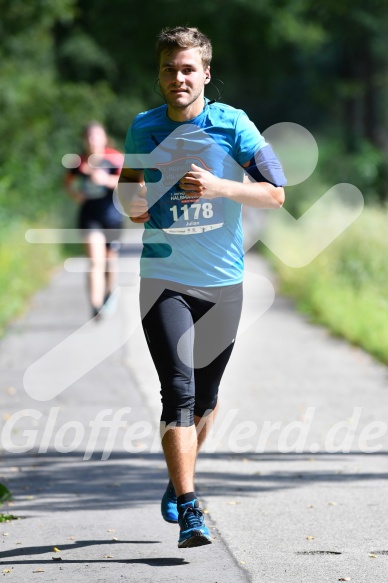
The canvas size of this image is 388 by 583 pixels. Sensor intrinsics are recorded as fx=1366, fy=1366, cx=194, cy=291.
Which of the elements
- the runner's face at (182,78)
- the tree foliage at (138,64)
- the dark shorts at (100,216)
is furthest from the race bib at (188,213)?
the tree foliage at (138,64)

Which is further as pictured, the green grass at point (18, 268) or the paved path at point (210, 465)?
the green grass at point (18, 268)

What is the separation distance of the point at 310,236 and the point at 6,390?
11351 mm

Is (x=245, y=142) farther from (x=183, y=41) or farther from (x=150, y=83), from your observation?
(x=150, y=83)

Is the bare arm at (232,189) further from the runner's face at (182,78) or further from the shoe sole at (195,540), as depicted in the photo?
the shoe sole at (195,540)

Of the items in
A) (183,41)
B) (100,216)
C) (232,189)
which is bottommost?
(100,216)

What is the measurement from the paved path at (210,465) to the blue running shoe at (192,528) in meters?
0.09

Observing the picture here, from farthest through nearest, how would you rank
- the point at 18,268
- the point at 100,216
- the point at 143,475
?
1. the point at 18,268
2. the point at 100,216
3. the point at 143,475

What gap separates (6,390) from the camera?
1016 cm

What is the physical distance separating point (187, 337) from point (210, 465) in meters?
2.15

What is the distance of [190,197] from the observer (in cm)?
546

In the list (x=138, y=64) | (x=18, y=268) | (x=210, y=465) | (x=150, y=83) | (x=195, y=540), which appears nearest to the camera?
(x=195, y=540)

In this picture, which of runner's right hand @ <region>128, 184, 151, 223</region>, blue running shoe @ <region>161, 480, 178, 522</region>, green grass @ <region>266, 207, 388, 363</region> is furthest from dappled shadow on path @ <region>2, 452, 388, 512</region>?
green grass @ <region>266, 207, 388, 363</region>

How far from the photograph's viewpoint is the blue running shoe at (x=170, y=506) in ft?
18.5

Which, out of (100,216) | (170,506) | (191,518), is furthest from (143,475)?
(100,216)
